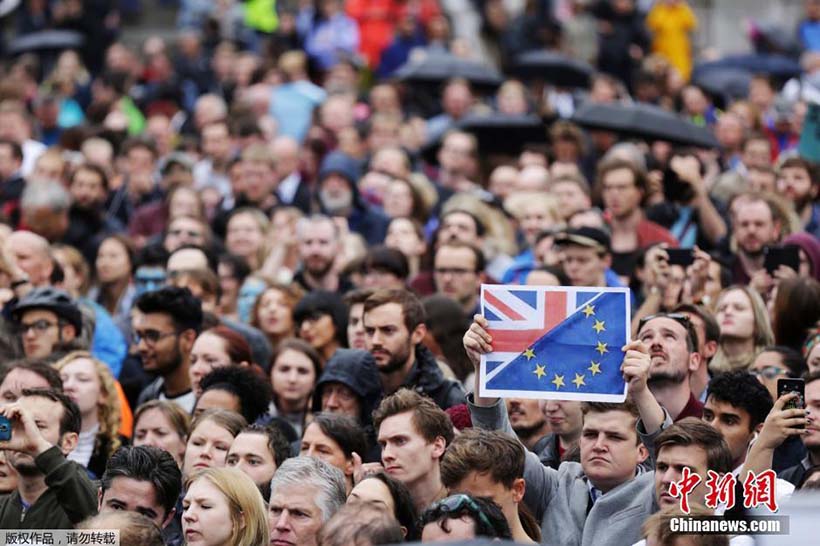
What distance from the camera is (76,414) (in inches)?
364

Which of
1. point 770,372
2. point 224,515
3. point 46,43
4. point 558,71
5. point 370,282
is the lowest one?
point 224,515

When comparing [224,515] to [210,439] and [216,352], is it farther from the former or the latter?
[216,352]

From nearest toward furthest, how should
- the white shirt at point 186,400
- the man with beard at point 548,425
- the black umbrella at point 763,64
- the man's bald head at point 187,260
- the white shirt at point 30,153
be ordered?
1. the man with beard at point 548,425
2. the white shirt at point 186,400
3. the man's bald head at point 187,260
4. the white shirt at point 30,153
5. the black umbrella at point 763,64

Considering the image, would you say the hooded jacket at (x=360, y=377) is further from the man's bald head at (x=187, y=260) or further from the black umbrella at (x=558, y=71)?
the black umbrella at (x=558, y=71)

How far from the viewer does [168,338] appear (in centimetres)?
1143

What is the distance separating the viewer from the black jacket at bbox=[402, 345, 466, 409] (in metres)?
10.0

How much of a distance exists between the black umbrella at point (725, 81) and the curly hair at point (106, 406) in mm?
11196

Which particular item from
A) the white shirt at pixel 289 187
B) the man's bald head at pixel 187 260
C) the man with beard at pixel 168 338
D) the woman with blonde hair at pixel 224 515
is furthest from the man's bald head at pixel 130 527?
the white shirt at pixel 289 187

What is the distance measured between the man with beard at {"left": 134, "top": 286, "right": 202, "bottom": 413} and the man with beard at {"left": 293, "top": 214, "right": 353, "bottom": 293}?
6.97 ft

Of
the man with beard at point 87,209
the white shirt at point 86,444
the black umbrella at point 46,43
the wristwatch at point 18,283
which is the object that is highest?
the black umbrella at point 46,43

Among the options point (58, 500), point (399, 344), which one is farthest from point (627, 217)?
point (58, 500)

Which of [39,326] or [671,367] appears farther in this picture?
[39,326]

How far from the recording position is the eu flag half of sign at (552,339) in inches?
332

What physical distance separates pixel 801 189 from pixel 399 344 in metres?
4.98
